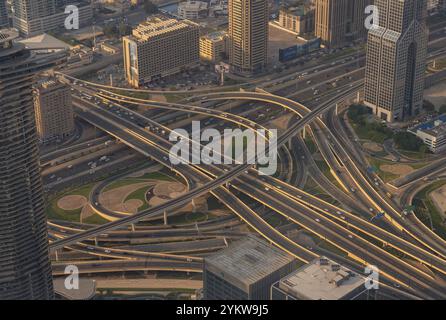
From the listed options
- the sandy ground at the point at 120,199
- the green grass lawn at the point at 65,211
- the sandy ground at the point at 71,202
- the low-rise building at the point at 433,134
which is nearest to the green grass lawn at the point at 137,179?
the sandy ground at the point at 120,199

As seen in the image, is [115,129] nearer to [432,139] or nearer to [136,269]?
[136,269]

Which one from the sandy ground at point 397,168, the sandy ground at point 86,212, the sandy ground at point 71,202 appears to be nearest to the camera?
the sandy ground at point 86,212

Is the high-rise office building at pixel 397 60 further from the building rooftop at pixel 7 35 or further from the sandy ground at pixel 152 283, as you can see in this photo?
the building rooftop at pixel 7 35

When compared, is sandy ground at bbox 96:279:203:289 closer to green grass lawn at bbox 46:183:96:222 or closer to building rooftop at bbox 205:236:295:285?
green grass lawn at bbox 46:183:96:222

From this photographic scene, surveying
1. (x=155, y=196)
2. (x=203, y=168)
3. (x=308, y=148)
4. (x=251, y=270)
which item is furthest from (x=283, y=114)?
(x=251, y=270)

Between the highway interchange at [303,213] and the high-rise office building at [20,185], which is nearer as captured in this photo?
the high-rise office building at [20,185]

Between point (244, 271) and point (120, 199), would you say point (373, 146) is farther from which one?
point (244, 271)

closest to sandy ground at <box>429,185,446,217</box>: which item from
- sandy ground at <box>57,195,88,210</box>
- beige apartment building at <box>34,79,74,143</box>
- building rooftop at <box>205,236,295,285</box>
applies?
building rooftop at <box>205,236,295,285</box>

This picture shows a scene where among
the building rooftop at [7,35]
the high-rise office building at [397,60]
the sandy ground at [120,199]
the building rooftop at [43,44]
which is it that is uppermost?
the building rooftop at [7,35]
